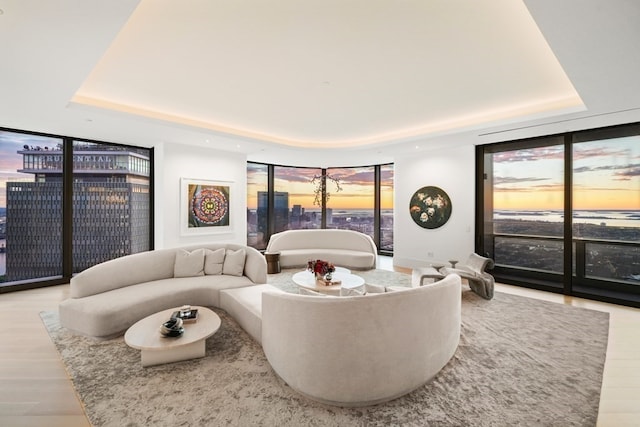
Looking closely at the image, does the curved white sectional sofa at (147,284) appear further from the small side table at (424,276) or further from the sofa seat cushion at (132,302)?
the small side table at (424,276)

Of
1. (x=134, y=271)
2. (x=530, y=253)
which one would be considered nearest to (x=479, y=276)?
(x=530, y=253)

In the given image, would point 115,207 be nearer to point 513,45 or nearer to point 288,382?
point 288,382

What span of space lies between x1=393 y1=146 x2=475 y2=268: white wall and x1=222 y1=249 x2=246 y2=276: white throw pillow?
4.12 m

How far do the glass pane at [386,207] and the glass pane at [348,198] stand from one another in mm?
442

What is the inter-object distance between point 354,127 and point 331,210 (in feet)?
12.6

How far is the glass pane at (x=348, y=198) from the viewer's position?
871cm

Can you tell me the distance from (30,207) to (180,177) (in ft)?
7.84

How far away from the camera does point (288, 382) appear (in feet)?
7.25

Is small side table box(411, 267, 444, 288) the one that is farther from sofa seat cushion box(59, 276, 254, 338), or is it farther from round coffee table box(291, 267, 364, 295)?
sofa seat cushion box(59, 276, 254, 338)

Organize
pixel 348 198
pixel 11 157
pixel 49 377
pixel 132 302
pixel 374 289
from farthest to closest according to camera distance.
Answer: pixel 348 198 < pixel 11 157 < pixel 374 289 < pixel 132 302 < pixel 49 377

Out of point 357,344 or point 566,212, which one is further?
point 566,212

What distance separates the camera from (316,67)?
10.0 feet

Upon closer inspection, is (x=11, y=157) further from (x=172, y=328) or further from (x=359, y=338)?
(x=359, y=338)

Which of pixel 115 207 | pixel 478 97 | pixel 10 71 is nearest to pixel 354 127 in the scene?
pixel 478 97
